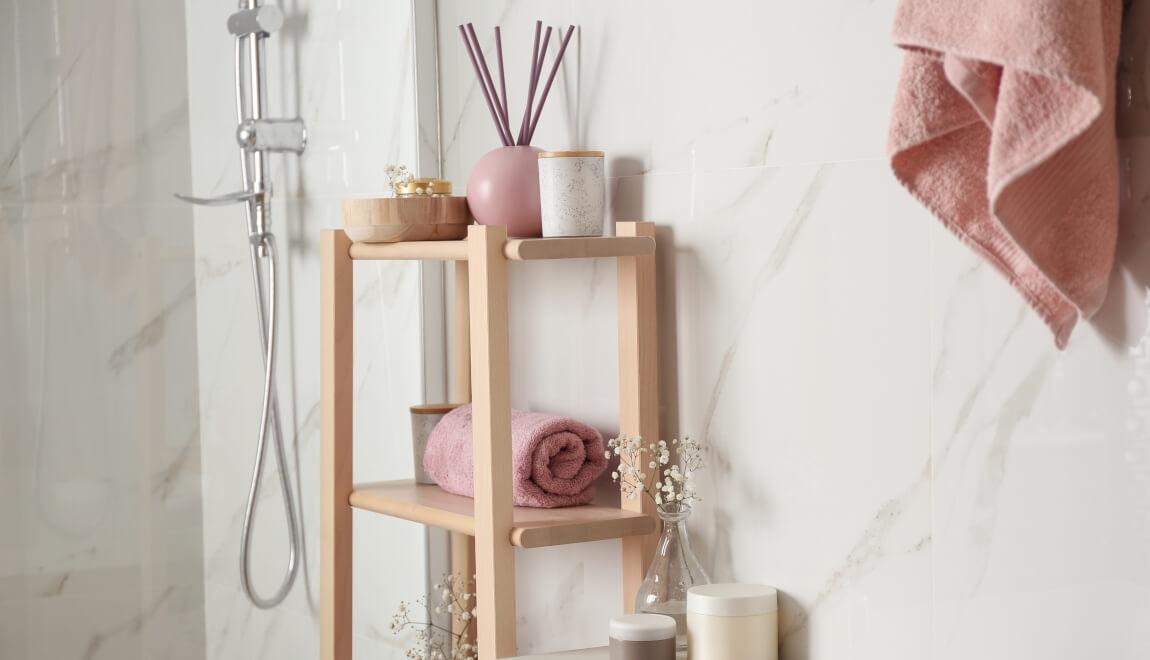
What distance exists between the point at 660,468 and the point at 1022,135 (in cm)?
68

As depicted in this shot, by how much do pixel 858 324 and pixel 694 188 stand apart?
282 mm

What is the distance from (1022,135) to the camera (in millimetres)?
879

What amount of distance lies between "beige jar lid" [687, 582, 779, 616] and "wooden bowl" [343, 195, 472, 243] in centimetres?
56

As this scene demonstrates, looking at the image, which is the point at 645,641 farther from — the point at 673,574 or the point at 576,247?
the point at 576,247

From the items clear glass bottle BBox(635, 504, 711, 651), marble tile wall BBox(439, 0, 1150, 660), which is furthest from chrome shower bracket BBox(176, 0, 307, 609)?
clear glass bottle BBox(635, 504, 711, 651)

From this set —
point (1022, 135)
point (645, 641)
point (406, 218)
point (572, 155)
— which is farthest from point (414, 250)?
point (1022, 135)

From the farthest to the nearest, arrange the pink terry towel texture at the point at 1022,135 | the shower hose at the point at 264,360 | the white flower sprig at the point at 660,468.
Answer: the shower hose at the point at 264,360 < the white flower sprig at the point at 660,468 < the pink terry towel texture at the point at 1022,135

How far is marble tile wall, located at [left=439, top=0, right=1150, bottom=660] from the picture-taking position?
1004 mm

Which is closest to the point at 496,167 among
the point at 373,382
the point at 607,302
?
the point at 607,302

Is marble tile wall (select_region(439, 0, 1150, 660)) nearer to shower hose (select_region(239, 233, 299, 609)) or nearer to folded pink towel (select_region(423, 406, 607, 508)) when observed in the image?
folded pink towel (select_region(423, 406, 607, 508))

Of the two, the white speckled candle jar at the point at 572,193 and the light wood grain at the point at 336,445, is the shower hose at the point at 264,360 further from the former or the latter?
the white speckled candle jar at the point at 572,193

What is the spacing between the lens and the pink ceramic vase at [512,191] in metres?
1.49

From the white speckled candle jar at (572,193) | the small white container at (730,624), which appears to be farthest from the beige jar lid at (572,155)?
the small white container at (730,624)

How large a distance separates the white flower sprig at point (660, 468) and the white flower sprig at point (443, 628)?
0.35 m
